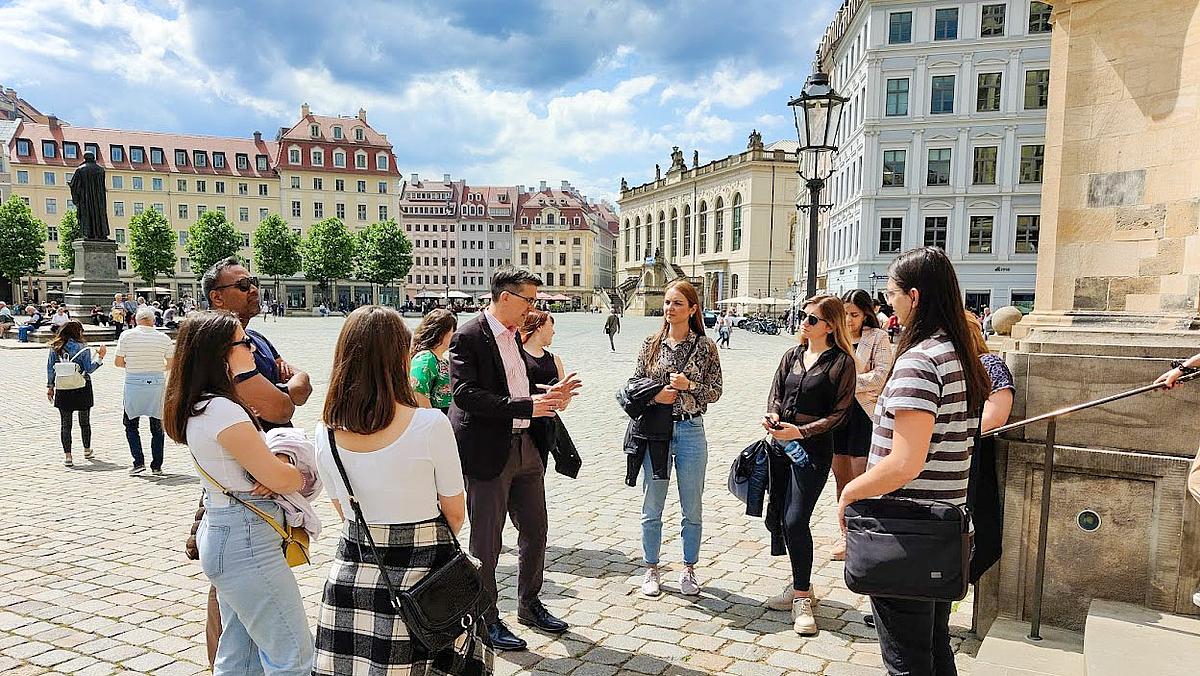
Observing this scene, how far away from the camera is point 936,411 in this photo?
2.78m

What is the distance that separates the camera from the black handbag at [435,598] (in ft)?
8.32

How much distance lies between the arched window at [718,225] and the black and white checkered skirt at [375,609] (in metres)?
81.4

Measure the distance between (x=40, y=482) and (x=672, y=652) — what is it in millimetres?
7434

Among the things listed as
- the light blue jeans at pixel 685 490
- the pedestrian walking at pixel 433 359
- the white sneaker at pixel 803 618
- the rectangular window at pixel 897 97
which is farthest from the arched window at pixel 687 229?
the white sneaker at pixel 803 618

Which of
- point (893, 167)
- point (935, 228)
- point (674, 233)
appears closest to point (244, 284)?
point (893, 167)

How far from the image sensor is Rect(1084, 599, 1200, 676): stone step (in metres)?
3.10

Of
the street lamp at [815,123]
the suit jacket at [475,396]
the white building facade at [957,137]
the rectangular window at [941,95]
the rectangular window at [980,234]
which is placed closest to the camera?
the suit jacket at [475,396]

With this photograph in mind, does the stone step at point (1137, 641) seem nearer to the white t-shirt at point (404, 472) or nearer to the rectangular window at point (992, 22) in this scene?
the white t-shirt at point (404, 472)

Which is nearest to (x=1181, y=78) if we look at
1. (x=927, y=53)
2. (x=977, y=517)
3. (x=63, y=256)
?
(x=977, y=517)

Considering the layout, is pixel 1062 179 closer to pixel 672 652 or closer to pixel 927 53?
pixel 672 652

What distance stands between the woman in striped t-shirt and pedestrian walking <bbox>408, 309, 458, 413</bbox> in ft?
12.3

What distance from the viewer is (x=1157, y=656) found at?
3.21 meters

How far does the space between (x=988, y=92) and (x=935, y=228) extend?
7.70 metres

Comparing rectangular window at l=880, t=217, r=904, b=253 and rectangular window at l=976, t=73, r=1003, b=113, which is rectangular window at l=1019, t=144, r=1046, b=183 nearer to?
rectangular window at l=976, t=73, r=1003, b=113
